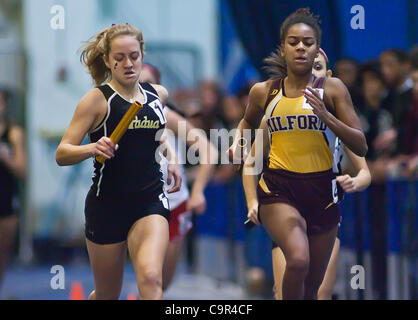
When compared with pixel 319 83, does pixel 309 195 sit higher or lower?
lower

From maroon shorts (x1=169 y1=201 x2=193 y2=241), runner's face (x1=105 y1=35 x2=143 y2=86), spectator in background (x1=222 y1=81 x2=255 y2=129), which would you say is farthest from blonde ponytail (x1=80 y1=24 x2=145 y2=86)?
spectator in background (x1=222 y1=81 x2=255 y2=129)

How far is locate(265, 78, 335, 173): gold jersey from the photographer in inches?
211

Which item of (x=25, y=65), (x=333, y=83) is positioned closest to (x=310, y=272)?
(x=333, y=83)

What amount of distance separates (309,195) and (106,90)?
54.2 inches

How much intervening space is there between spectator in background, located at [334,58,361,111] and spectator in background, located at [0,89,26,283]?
289 centimetres

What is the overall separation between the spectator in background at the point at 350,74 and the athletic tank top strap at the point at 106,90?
2.52m

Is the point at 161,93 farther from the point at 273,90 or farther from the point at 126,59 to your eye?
the point at 273,90

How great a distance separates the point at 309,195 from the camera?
5.45 meters

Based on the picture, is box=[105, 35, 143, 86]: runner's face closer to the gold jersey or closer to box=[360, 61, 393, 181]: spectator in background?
the gold jersey

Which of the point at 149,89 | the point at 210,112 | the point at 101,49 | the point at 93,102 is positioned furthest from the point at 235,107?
the point at 93,102

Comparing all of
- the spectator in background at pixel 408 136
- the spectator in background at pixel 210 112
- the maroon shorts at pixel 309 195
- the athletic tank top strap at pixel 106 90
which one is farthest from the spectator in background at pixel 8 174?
the spectator in background at pixel 408 136

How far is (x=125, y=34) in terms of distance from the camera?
549 cm

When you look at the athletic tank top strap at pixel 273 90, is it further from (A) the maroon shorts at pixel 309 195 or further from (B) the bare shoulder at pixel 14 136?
(B) the bare shoulder at pixel 14 136

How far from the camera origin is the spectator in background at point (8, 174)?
25.9 feet
